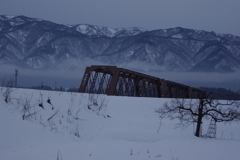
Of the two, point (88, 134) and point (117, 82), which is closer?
point (88, 134)

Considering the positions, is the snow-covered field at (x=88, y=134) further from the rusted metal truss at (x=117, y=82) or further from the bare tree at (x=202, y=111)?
the rusted metal truss at (x=117, y=82)

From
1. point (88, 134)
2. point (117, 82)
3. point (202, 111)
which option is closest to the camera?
point (88, 134)

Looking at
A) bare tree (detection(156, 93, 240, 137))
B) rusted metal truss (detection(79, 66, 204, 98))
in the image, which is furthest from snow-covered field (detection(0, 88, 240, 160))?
rusted metal truss (detection(79, 66, 204, 98))

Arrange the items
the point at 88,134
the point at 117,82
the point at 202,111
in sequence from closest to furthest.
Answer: the point at 88,134 < the point at 202,111 < the point at 117,82

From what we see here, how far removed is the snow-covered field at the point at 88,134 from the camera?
21.9 ft

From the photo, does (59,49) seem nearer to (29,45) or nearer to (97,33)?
(29,45)

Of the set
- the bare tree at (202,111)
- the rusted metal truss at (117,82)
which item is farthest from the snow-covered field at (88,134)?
the rusted metal truss at (117,82)

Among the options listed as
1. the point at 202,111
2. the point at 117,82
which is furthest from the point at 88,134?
the point at 117,82

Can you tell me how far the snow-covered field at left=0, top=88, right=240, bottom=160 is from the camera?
668 cm

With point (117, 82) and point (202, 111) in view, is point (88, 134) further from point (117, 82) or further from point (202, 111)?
point (117, 82)

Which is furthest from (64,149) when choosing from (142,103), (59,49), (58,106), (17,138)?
(59,49)

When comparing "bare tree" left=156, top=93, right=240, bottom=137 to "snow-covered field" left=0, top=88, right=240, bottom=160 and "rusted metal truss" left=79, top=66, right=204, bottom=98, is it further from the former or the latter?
"rusted metal truss" left=79, top=66, right=204, bottom=98

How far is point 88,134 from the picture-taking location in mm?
10086

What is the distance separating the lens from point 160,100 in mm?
17016
